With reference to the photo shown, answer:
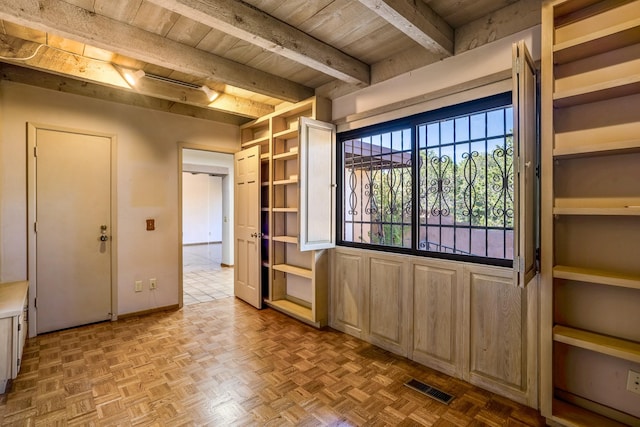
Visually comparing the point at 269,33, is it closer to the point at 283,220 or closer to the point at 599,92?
the point at 599,92

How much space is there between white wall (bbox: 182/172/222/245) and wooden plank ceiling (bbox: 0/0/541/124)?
6.97 metres

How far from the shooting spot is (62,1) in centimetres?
204

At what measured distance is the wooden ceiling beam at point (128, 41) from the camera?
1.96 m

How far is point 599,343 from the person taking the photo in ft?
5.45

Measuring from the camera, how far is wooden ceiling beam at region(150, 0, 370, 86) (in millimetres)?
1921

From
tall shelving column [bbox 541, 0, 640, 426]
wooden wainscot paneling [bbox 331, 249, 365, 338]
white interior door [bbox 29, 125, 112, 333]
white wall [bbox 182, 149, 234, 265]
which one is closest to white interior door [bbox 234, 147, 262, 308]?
wooden wainscot paneling [bbox 331, 249, 365, 338]

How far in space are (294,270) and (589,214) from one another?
2705 mm

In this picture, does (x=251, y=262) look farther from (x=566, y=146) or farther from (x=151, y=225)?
(x=566, y=146)

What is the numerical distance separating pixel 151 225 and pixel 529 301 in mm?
3898

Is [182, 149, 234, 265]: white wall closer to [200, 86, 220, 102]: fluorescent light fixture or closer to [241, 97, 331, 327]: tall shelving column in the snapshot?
[241, 97, 331, 327]: tall shelving column

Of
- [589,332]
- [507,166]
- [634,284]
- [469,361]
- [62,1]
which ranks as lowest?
[469,361]

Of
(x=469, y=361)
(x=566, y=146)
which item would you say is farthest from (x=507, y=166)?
(x=469, y=361)

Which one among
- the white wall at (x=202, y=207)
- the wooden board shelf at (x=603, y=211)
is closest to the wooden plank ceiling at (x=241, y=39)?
the wooden board shelf at (x=603, y=211)

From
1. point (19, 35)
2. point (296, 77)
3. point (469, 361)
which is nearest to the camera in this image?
point (469, 361)
